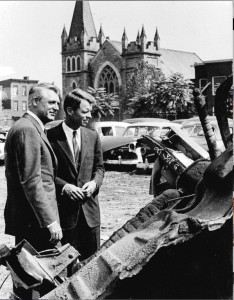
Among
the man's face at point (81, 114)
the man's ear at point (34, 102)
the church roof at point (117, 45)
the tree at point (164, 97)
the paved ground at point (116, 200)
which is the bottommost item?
the paved ground at point (116, 200)

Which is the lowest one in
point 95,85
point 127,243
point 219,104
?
point 127,243

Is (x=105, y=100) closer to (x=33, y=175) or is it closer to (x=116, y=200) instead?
(x=116, y=200)

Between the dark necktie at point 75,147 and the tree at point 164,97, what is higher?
the tree at point 164,97

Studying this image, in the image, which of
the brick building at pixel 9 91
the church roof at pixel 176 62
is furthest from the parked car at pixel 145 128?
the church roof at pixel 176 62

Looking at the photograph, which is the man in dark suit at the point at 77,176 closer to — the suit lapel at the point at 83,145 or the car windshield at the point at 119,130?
the suit lapel at the point at 83,145

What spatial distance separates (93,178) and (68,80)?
5288cm

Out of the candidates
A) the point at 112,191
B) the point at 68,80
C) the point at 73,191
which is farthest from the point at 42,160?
the point at 68,80

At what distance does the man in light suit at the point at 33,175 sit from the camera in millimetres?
2307

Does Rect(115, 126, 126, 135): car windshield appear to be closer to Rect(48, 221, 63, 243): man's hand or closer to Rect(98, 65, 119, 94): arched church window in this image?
Rect(48, 221, 63, 243): man's hand

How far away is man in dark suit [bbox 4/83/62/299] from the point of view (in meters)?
2.31

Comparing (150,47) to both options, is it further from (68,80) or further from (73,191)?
(73,191)

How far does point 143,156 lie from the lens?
38.5 ft

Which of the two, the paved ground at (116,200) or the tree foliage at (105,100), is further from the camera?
the tree foliage at (105,100)

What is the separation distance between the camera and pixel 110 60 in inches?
2036
